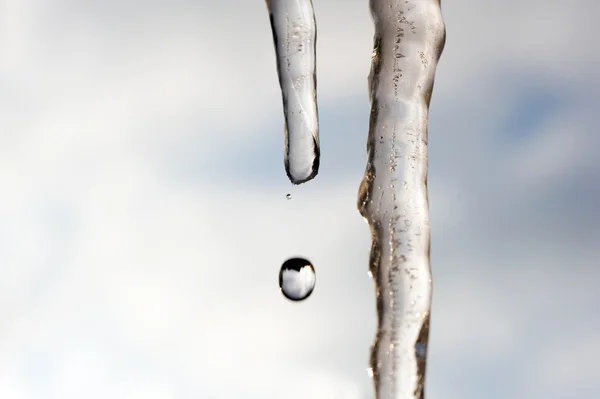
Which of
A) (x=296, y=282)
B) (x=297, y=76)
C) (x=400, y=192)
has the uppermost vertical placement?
(x=297, y=76)

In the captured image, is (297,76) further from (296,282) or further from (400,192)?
(296,282)

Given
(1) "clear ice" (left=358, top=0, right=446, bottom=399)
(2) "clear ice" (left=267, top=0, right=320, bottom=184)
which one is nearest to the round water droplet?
(1) "clear ice" (left=358, top=0, right=446, bottom=399)

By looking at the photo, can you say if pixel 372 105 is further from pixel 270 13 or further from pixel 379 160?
pixel 270 13

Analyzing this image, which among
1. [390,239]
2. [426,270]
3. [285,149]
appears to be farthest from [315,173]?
[426,270]

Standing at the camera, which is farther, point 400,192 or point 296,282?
point 296,282

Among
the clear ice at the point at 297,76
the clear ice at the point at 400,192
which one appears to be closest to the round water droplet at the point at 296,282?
the clear ice at the point at 400,192

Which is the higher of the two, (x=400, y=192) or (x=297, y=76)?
(x=297, y=76)

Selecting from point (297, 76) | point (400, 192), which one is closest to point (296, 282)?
point (400, 192)
